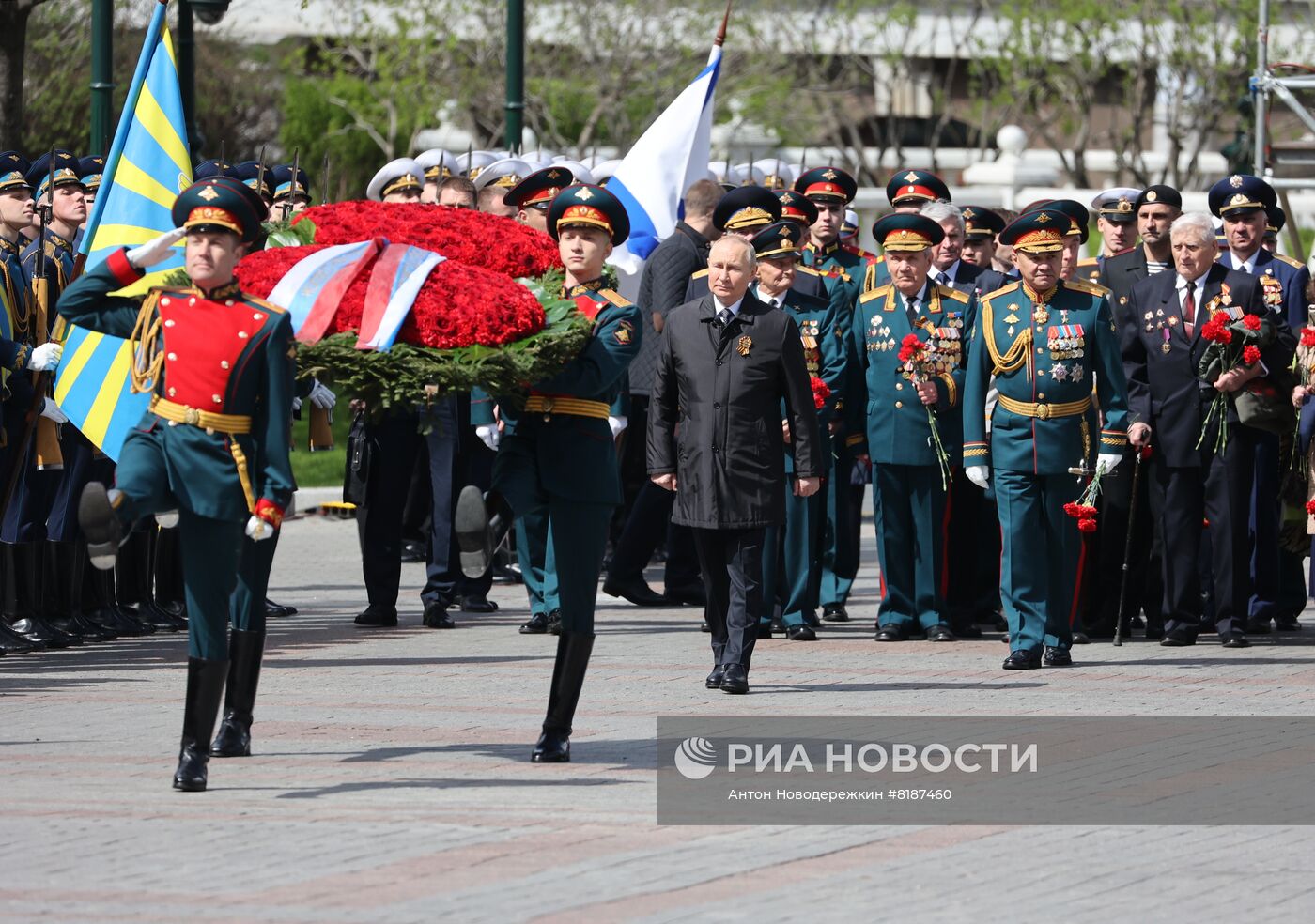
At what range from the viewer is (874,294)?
1260 centimetres

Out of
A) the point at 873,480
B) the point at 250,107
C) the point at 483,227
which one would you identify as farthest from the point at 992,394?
the point at 250,107

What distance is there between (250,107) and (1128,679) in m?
33.7

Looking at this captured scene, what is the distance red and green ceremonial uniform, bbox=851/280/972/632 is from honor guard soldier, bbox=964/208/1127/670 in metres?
0.79

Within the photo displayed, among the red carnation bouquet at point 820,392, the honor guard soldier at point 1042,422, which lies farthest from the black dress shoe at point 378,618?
the honor guard soldier at point 1042,422

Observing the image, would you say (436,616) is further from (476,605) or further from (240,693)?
(240,693)

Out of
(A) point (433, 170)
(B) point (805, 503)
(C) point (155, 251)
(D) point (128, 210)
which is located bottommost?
(B) point (805, 503)

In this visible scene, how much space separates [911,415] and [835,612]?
1.59 metres

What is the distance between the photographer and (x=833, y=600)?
44.3ft

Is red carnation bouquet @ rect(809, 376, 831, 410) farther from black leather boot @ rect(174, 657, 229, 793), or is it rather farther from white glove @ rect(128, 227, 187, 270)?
black leather boot @ rect(174, 657, 229, 793)

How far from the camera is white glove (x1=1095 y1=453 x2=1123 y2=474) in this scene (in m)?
11.4

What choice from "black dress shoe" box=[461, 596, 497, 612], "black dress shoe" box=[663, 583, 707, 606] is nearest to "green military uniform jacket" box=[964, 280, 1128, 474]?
"black dress shoe" box=[663, 583, 707, 606]

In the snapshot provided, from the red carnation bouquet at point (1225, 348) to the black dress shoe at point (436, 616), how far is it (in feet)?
13.0

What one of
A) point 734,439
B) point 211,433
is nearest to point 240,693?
point 211,433

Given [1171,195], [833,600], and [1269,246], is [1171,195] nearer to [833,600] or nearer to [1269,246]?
[1269,246]
